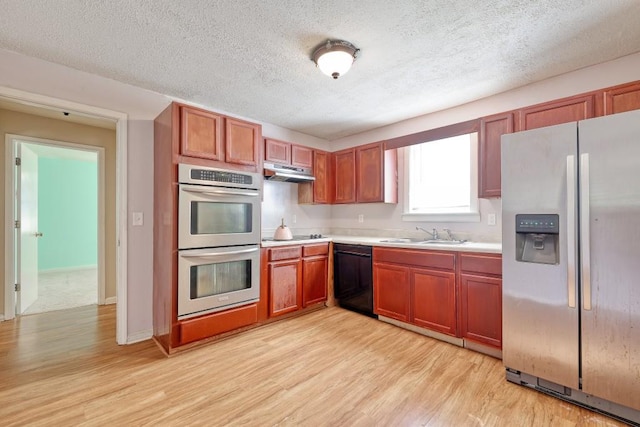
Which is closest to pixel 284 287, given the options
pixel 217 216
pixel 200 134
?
pixel 217 216

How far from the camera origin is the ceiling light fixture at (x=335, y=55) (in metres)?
2.05

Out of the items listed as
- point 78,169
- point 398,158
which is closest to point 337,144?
point 398,158

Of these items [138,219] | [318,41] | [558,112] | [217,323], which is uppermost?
[318,41]

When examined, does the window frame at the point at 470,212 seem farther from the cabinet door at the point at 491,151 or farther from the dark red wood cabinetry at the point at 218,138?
the dark red wood cabinetry at the point at 218,138

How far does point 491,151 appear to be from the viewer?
2715mm

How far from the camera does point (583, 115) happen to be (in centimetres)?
223

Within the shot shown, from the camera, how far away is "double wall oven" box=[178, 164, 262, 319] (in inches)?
96.4

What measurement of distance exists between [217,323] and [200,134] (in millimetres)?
1757

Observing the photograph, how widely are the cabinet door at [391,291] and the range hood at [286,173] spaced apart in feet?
4.82

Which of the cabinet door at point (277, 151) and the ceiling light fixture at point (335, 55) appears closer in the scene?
the ceiling light fixture at point (335, 55)

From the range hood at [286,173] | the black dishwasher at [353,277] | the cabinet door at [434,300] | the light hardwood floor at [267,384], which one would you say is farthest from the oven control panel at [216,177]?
the cabinet door at [434,300]

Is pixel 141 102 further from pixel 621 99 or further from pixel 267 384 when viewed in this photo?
pixel 621 99

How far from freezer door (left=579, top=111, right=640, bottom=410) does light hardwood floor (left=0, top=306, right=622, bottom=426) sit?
0.29 m

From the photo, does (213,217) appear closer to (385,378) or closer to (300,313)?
(300,313)
